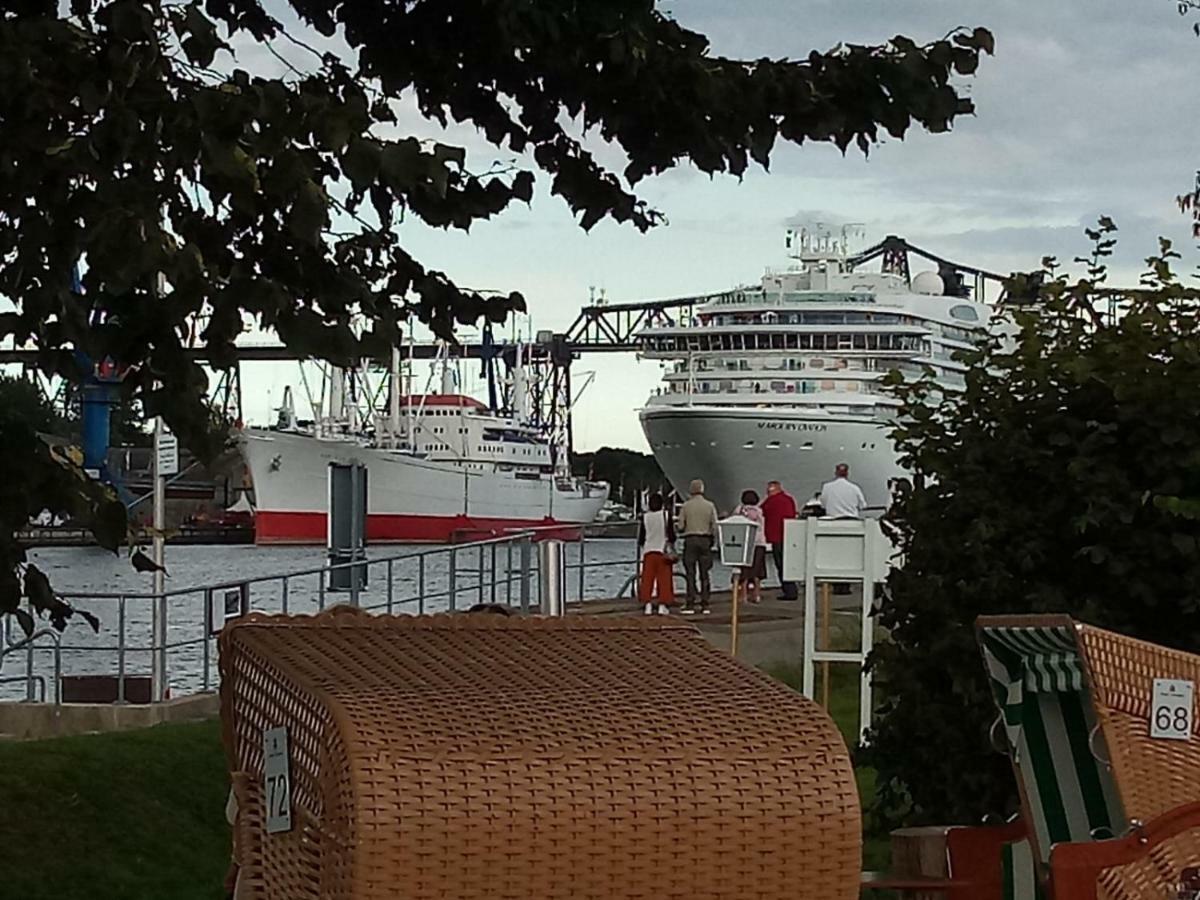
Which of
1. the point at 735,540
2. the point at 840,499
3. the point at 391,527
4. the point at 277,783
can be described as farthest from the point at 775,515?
the point at 391,527

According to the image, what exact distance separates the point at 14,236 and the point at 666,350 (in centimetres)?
5023

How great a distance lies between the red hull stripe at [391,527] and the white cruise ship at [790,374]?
12526mm

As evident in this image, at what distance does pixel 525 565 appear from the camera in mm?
14516

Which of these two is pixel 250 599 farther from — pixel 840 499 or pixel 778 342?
pixel 778 342

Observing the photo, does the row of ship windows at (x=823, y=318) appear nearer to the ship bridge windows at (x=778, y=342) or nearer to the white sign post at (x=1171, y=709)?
the ship bridge windows at (x=778, y=342)

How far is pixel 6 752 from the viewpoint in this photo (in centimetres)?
803

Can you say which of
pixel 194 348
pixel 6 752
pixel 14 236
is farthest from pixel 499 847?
pixel 6 752

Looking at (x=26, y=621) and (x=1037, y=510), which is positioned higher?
(x=1037, y=510)

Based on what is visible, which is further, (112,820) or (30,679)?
(30,679)

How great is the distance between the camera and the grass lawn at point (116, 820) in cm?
652

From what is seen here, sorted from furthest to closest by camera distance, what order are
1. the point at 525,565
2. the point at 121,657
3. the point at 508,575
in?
the point at 508,575 → the point at 525,565 → the point at 121,657

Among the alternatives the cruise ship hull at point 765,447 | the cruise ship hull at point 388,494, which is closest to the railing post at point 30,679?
the cruise ship hull at point 765,447

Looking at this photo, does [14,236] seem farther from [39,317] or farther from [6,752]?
[6,752]

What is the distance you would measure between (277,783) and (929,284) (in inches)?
2208
